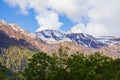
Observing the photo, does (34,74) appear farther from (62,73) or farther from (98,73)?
(98,73)

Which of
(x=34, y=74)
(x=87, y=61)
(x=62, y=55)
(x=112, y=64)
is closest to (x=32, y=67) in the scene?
(x=34, y=74)

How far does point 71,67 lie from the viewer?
97188 mm

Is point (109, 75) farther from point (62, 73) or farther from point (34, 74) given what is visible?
point (34, 74)

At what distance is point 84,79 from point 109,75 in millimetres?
7921

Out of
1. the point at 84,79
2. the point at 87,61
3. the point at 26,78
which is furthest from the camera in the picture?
the point at 26,78

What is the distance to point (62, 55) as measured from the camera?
109m

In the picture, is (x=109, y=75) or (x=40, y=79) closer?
(x=109, y=75)

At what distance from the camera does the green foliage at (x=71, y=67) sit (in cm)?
9060

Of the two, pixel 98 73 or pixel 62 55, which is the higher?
pixel 62 55

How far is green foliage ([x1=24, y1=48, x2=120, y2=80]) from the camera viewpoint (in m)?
90.6

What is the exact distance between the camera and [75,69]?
93.2 meters

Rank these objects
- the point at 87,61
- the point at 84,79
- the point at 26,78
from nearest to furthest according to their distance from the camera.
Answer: the point at 84,79, the point at 87,61, the point at 26,78

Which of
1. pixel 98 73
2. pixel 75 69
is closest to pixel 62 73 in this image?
pixel 75 69

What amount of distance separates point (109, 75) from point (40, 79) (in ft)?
74.8
